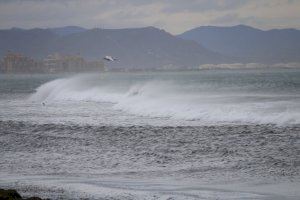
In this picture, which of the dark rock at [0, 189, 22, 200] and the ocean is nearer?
the dark rock at [0, 189, 22, 200]

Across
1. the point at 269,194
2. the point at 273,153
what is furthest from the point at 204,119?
the point at 269,194

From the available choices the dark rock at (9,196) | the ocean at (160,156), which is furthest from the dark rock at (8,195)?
the ocean at (160,156)

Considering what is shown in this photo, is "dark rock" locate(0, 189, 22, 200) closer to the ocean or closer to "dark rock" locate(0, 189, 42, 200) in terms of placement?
"dark rock" locate(0, 189, 42, 200)

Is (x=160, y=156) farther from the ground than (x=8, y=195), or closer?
closer

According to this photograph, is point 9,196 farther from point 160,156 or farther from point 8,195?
point 160,156

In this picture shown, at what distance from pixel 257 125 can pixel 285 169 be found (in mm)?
9811

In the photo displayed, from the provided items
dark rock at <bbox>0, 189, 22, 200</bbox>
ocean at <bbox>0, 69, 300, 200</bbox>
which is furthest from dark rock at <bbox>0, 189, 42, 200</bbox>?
ocean at <bbox>0, 69, 300, 200</bbox>

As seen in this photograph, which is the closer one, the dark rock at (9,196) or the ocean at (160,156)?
the dark rock at (9,196)

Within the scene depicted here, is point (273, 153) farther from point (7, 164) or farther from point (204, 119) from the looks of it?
point (204, 119)

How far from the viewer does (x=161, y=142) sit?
845 inches

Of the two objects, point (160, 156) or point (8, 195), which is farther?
point (160, 156)

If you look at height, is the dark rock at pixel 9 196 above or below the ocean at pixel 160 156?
above

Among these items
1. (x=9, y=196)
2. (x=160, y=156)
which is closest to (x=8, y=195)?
(x=9, y=196)

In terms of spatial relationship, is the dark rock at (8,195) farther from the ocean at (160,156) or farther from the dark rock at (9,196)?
the ocean at (160,156)
